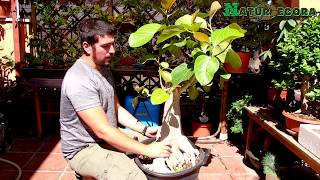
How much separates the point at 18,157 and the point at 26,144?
1.14ft

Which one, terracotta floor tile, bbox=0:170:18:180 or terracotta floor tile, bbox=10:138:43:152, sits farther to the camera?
terracotta floor tile, bbox=10:138:43:152

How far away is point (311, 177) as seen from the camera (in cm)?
250

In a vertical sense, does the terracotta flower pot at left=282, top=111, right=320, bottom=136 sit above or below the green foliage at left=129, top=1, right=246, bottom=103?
below

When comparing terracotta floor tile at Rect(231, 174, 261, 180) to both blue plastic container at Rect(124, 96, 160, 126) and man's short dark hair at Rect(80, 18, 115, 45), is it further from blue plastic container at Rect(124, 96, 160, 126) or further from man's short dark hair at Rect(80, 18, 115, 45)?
man's short dark hair at Rect(80, 18, 115, 45)

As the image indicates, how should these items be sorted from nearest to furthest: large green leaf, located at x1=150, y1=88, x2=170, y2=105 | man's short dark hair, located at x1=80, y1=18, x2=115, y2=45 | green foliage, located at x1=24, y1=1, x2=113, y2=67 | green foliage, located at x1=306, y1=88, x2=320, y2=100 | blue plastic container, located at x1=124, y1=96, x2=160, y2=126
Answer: large green leaf, located at x1=150, y1=88, x2=170, y2=105, man's short dark hair, located at x1=80, y1=18, x2=115, y2=45, green foliage, located at x1=306, y1=88, x2=320, y2=100, blue plastic container, located at x1=124, y1=96, x2=160, y2=126, green foliage, located at x1=24, y1=1, x2=113, y2=67

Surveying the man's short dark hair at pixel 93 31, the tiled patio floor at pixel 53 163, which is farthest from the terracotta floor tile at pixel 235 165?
the man's short dark hair at pixel 93 31

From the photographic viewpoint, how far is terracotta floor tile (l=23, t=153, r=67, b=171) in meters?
3.09

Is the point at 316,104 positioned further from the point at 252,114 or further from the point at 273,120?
the point at 252,114

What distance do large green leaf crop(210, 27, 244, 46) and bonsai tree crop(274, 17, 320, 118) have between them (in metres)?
0.84


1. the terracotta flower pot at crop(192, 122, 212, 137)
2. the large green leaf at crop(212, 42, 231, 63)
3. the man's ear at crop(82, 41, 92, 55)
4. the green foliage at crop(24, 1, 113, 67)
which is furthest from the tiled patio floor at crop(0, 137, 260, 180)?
the large green leaf at crop(212, 42, 231, 63)

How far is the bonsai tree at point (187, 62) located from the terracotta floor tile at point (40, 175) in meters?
1.41

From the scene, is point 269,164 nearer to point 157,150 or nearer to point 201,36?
point 157,150

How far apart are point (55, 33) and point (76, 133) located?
2.63 meters

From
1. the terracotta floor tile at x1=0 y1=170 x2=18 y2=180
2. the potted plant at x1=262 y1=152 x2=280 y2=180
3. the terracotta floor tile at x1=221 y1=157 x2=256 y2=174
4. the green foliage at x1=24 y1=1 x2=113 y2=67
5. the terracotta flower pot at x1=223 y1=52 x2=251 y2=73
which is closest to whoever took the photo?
the potted plant at x1=262 y1=152 x2=280 y2=180
